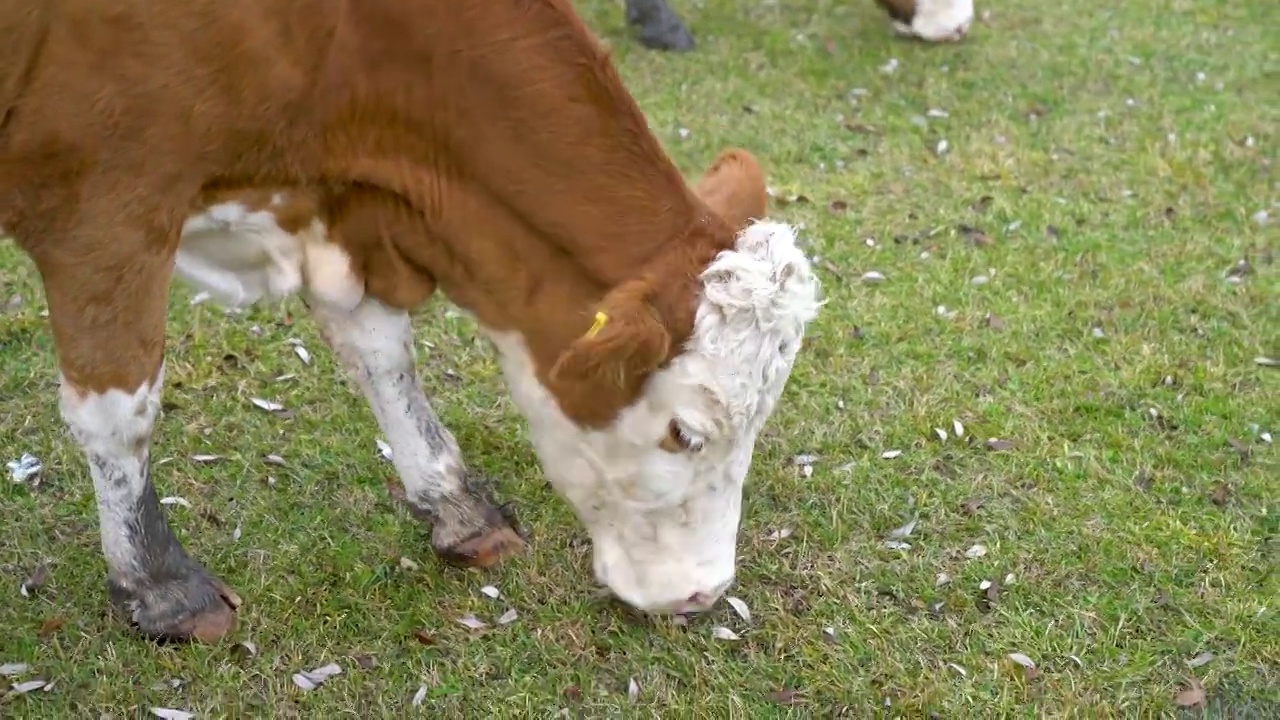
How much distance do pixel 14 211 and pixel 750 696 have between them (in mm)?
2276

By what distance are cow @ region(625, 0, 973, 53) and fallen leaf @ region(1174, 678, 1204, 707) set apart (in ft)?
19.8

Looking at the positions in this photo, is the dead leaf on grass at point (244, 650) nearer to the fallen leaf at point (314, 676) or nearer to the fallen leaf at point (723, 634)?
the fallen leaf at point (314, 676)

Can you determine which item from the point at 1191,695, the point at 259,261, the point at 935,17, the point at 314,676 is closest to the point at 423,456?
the point at 314,676

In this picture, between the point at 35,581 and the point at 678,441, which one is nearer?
the point at 678,441

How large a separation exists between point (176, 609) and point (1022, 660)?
8.03 ft

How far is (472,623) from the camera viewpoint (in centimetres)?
358

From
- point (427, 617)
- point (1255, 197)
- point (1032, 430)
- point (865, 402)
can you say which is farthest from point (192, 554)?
point (1255, 197)

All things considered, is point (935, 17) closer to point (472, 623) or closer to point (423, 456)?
point (423, 456)

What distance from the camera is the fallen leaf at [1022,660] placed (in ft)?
11.4

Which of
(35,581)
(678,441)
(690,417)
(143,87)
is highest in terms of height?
(143,87)

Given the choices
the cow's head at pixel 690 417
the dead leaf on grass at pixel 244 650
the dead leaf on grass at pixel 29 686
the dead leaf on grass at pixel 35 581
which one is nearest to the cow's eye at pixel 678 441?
the cow's head at pixel 690 417

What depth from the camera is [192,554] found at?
150 inches

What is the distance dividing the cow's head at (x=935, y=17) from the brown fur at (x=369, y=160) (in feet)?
20.4

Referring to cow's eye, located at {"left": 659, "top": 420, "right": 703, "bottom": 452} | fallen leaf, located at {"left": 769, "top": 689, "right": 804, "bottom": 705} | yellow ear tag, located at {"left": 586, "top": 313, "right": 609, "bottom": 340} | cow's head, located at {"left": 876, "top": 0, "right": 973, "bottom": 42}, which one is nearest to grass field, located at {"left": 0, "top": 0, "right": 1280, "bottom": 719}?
fallen leaf, located at {"left": 769, "top": 689, "right": 804, "bottom": 705}
